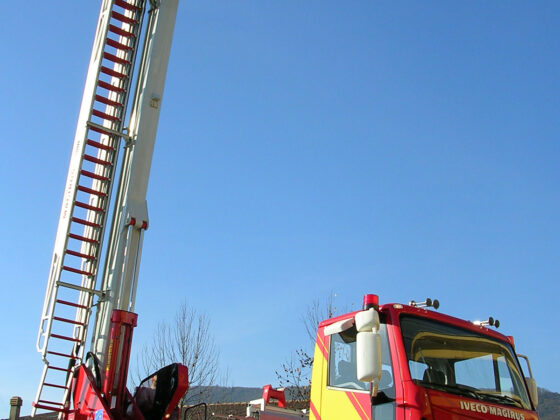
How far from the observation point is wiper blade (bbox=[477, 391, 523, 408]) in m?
5.93

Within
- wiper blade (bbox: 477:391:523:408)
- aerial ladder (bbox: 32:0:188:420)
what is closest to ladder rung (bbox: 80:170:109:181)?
aerial ladder (bbox: 32:0:188:420)

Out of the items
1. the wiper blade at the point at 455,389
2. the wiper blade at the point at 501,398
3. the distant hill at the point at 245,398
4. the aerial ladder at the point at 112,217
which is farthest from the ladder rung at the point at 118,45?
the wiper blade at the point at 501,398

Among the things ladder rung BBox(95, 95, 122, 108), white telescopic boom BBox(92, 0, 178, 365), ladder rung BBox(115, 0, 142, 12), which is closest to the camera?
white telescopic boom BBox(92, 0, 178, 365)

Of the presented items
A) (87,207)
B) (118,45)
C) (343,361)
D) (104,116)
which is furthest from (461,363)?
(118,45)

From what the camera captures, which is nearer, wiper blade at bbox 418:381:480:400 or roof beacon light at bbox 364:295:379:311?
wiper blade at bbox 418:381:480:400

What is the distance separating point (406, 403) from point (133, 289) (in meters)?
3.36

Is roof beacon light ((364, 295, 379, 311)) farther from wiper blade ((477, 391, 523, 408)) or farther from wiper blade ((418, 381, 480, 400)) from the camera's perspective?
wiper blade ((477, 391, 523, 408))

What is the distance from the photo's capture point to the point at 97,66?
7.99 metres

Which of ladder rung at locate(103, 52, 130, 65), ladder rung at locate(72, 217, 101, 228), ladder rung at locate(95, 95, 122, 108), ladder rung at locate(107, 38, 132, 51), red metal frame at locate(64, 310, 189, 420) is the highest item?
ladder rung at locate(107, 38, 132, 51)

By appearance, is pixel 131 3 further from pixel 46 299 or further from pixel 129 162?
pixel 46 299

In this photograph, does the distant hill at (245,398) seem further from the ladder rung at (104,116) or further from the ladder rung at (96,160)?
the ladder rung at (104,116)

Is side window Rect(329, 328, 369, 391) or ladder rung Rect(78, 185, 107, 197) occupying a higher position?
ladder rung Rect(78, 185, 107, 197)

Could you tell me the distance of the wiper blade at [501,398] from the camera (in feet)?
19.4

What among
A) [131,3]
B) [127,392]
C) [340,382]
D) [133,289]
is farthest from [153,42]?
[340,382]
